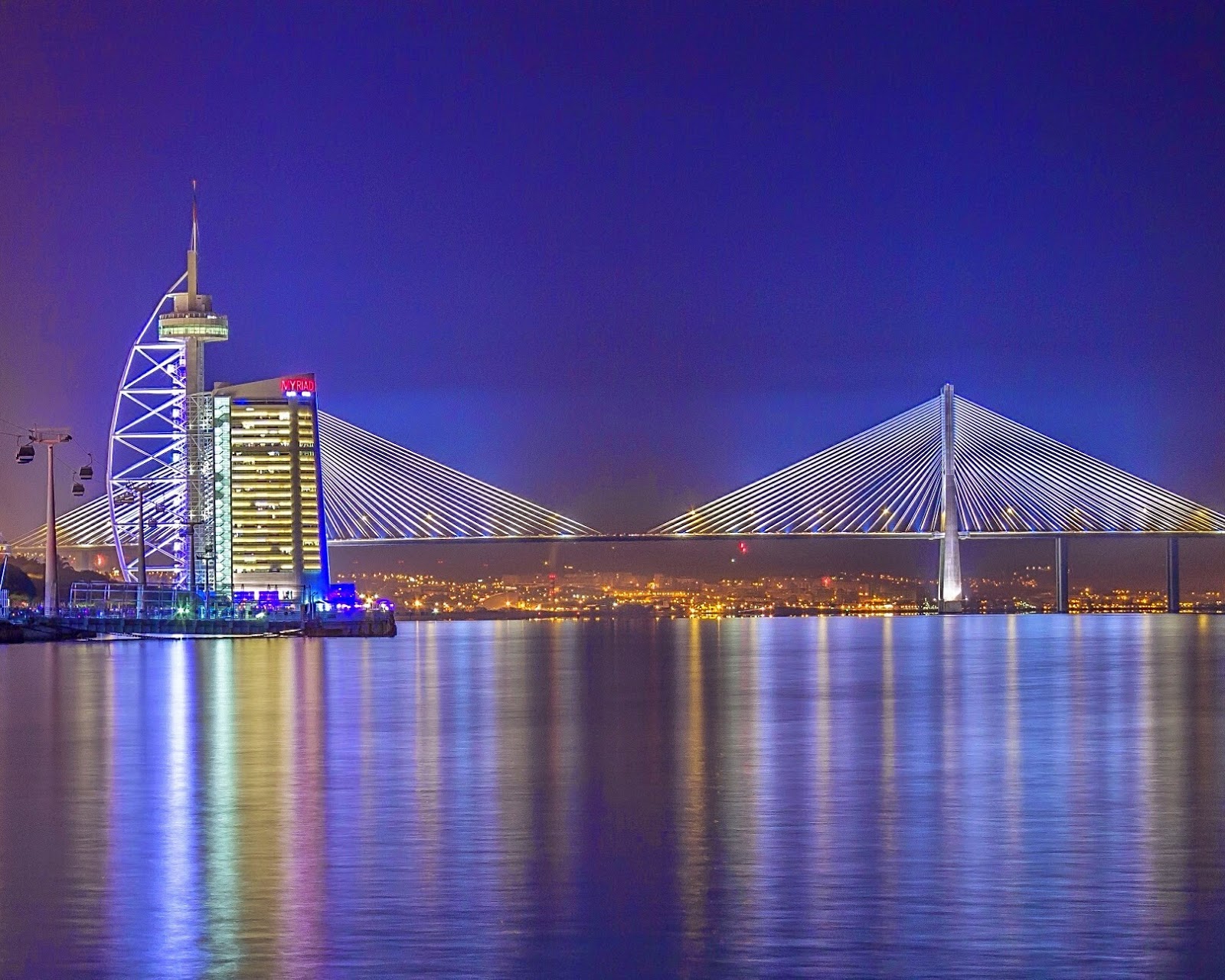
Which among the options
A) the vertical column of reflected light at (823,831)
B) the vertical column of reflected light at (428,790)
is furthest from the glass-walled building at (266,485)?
the vertical column of reflected light at (823,831)

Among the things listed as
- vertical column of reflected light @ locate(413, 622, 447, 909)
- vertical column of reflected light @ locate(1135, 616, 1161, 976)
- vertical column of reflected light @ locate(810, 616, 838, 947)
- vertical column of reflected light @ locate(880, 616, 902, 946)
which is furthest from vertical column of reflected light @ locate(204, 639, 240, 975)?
vertical column of reflected light @ locate(1135, 616, 1161, 976)

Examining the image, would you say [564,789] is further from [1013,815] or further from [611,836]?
[1013,815]

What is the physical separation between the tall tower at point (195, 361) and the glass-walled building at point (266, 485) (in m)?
0.88

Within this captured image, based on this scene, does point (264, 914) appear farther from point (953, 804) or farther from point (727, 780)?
point (727, 780)

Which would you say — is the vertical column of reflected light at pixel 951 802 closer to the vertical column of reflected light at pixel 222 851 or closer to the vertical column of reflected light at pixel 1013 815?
the vertical column of reflected light at pixel 1013 815

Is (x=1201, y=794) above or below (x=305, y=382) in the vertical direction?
below

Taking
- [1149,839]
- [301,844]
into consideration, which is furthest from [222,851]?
[1149,839]

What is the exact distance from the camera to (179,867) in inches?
540

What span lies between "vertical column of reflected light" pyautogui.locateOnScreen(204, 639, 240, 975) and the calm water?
0.15ft

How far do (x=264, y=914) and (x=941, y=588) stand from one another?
94.7 m

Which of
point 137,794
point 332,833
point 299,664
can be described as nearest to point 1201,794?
point 332,833

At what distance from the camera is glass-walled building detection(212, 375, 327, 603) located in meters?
114

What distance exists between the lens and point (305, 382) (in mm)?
113688

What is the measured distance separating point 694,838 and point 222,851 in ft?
10.4
